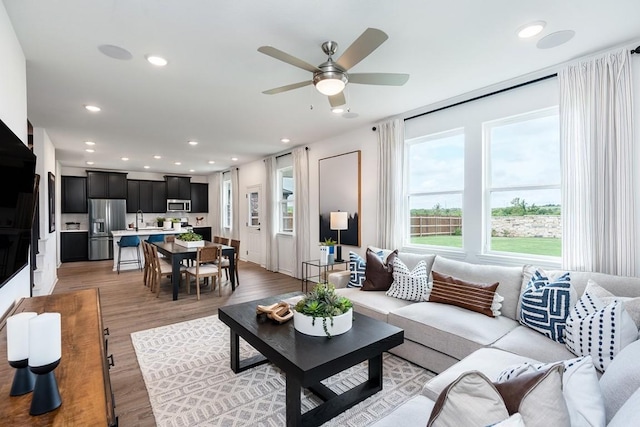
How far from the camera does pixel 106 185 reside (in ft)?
29.6

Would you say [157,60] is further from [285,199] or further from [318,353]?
[285,199]

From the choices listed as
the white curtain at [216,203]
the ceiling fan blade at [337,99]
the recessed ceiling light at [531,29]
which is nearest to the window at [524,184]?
the recessed ceiling light at [531,29]

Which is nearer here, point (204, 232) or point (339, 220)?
point (339, 220)

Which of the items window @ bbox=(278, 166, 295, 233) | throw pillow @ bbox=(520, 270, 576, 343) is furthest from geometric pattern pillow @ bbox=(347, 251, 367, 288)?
window @ bbox=(278, 166, 295, 233)

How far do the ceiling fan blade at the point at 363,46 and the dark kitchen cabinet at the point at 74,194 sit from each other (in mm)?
9660

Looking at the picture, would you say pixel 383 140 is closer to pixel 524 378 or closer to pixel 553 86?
pixel 553 86

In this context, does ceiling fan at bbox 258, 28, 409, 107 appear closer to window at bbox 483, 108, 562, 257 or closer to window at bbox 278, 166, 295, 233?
window at bbox 483, 108, 562, 257

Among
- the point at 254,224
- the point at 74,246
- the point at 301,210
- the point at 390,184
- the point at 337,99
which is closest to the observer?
the point at 337,99

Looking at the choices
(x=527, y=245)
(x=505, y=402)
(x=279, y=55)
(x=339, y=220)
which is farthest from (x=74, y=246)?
(x=505, y=402)

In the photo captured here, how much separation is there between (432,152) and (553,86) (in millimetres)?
1440

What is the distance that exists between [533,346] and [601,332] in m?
0.41

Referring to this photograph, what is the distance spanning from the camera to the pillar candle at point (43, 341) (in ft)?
3.49

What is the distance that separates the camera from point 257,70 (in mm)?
2939

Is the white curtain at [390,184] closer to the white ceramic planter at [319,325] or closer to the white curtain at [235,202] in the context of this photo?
the white ceramic planter at [319,325]
